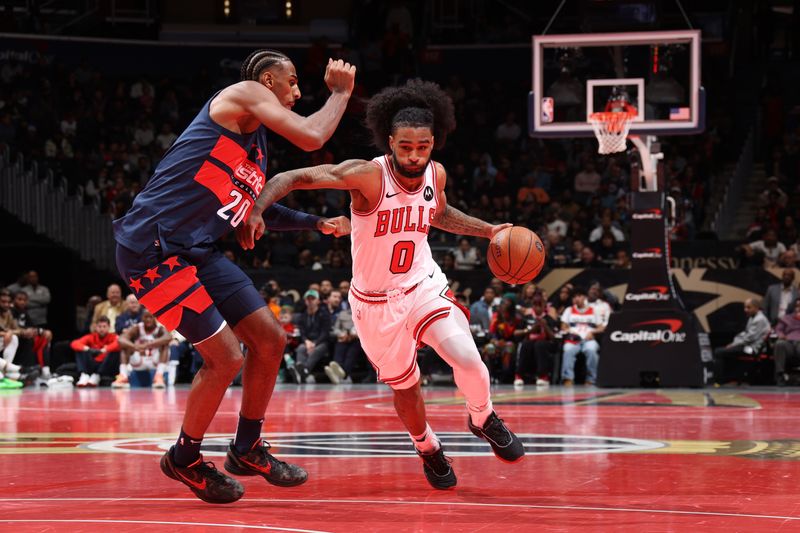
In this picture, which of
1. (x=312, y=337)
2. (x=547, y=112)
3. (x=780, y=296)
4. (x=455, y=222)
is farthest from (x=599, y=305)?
(x=455, y=222)

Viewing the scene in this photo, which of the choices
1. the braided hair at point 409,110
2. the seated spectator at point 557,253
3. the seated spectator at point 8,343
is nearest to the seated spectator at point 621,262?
the seated spectator at point 557,253

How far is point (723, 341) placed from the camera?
16797 millimetres

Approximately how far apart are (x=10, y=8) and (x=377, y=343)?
21.5 m

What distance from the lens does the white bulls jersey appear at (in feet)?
19.5

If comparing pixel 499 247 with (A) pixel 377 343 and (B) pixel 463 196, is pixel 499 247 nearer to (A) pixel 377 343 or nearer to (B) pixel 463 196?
(A) pixel 377 343

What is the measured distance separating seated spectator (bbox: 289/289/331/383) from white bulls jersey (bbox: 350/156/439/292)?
440 inches

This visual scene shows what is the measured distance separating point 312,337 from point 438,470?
11.6 metres

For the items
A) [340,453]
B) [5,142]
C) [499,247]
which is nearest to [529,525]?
[499,247]

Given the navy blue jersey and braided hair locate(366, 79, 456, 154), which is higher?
braided hair locate(366, 79, 456, 154)

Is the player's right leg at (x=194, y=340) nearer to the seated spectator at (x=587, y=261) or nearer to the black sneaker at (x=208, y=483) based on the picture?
the black sneaker at (x=208, y=483)

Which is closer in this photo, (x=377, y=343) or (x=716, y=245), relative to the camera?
(x=377, y=343)

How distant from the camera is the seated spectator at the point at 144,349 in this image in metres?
16.6

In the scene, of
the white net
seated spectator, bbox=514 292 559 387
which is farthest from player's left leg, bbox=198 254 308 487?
seated spectator, bbox=514 292 559 387

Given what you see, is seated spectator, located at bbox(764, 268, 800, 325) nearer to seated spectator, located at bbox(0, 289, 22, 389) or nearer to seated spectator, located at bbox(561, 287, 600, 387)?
seated spectator, located at bbox(561, 287, 600, 387)
